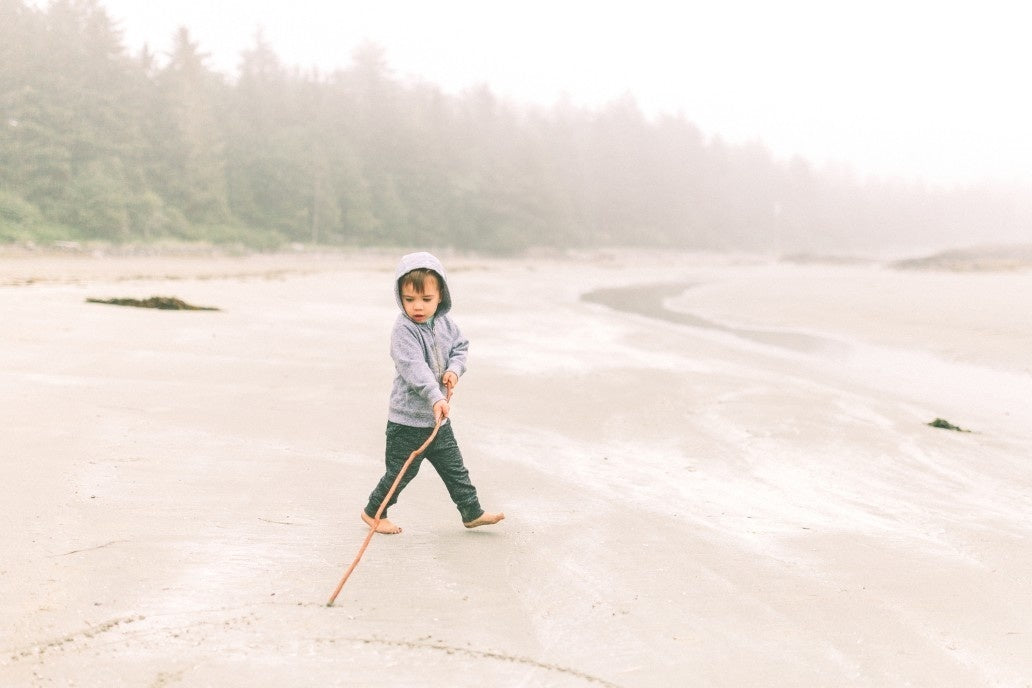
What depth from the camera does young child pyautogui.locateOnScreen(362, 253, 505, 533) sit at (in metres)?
3.81

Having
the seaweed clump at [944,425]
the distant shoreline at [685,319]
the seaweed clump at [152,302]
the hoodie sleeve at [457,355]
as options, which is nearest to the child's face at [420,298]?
the hoodie sleeve at [457,355]

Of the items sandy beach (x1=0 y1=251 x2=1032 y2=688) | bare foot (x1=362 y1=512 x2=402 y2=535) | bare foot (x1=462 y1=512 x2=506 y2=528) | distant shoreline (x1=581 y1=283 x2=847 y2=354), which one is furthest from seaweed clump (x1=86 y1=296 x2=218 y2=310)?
distant shoreline (x1=581 y1=283 x2=847 y2=354)

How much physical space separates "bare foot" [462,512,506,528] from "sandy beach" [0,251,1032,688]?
80 millimetres

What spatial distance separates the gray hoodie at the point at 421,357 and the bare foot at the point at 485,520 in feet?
1.75

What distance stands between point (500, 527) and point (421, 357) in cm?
97

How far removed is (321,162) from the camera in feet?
162

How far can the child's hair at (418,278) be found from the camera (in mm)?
3797

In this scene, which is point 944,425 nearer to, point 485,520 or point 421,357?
point 485,520

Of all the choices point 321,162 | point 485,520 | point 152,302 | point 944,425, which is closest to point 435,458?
point 485,520

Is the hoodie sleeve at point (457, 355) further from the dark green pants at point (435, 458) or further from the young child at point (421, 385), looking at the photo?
the dark green pants at point (435, 458)

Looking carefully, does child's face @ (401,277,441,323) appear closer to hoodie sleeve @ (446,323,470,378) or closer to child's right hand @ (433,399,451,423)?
hoodie sleeve @ (446,323,470,378)

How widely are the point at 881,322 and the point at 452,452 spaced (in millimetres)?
18076

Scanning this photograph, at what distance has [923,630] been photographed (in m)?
3.05

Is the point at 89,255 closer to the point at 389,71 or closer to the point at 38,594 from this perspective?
the point at 38,594
